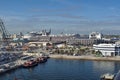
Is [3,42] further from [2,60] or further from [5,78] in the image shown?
[5,78]

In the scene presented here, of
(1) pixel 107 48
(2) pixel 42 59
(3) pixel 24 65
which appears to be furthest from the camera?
(1) pixel 107 48

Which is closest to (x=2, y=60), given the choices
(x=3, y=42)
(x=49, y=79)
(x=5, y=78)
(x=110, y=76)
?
(x=5, y=78)

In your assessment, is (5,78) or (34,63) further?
(34,63)

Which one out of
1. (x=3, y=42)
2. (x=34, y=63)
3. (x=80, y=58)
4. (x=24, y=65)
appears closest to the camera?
(x=24, y=65)

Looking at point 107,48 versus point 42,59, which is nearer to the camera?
point 42,59

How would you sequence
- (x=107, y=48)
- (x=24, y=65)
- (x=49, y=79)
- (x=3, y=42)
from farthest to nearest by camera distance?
(x=3, y=42) < (x=107, y=48) < (x=24, y=65) < (x=49, y=79)

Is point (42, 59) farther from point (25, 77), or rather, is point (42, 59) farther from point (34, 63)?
point (25, 77)

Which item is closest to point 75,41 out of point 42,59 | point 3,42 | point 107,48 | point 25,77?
point 3,42

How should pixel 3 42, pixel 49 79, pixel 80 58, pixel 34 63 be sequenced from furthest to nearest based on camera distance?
pixel 3 42 < pixel 80 58 < pixel 34 63 < pixel 49 79

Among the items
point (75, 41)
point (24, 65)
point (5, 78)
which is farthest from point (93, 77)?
point (75, 41)
